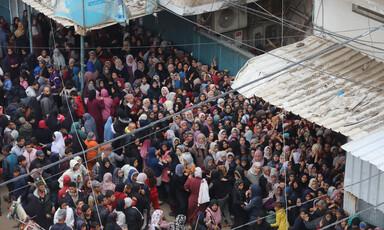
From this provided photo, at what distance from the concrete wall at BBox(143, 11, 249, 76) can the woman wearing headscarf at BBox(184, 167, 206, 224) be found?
15.6 feet

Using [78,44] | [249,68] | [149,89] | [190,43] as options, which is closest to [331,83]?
[249,68]

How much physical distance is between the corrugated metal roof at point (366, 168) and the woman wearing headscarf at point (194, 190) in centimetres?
239

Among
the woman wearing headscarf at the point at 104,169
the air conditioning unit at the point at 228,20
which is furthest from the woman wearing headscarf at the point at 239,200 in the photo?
the air conditioning unit at the point at 228,20

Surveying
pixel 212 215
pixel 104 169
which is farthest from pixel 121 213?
pixel 104 169

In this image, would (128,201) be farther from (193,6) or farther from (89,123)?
(193,6)

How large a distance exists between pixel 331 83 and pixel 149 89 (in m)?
4.50

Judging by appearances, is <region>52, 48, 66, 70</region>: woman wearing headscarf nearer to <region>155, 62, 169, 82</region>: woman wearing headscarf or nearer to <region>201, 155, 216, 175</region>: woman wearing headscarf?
<region>155, 62, 169, 82</region>: woman wearing headscarf

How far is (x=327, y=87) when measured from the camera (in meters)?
11.4

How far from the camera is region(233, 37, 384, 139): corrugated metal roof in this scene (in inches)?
413

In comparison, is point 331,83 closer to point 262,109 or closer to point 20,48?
point 262,109

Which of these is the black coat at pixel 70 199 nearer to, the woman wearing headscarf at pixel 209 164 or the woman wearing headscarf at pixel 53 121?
the woman wearing headscarf at pixel 209 164

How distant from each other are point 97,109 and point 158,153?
2393 mm

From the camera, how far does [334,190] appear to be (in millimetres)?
10742

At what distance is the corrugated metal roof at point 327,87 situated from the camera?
10500mm
